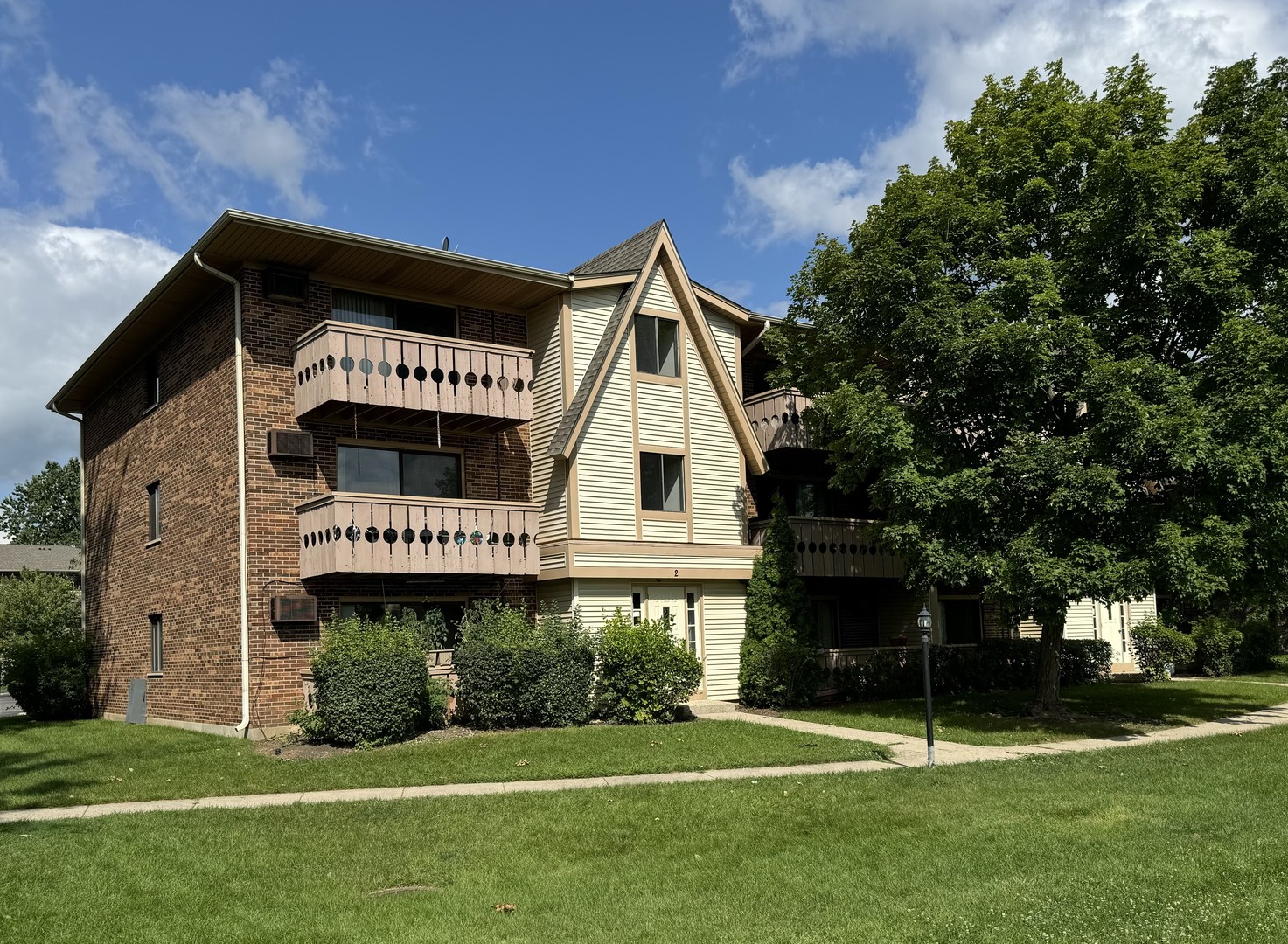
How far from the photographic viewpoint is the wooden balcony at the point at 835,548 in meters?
25.4

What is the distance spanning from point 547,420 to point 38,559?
49890 millimetres

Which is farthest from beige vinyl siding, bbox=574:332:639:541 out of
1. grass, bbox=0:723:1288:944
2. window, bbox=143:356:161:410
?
window, bbox=143:356:161:410

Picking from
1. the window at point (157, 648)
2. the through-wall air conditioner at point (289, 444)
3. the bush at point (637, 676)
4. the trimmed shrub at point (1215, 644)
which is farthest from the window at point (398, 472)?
the trimmed shrub at point (1215, 644)

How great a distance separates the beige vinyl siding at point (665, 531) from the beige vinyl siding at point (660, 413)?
5.45 ft

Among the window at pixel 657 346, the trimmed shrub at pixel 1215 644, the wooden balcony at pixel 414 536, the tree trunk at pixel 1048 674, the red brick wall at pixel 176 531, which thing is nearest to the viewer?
the wooden balcony at pixel 414 536

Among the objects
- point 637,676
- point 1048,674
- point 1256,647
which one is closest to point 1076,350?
point 1048,674

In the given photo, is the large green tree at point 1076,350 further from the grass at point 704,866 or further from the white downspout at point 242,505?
the white downspout at point 242,505

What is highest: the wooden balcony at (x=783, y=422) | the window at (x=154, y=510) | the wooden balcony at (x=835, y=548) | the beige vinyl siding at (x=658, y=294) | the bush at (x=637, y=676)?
the beige vinyl siding at (x=658, y=294)

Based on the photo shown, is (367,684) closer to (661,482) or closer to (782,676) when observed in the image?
(661,482)

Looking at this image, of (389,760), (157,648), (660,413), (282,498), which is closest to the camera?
(389,760)

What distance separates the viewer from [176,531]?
23.2 m

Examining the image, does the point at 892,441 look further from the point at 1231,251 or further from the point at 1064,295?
the point at 1231,251

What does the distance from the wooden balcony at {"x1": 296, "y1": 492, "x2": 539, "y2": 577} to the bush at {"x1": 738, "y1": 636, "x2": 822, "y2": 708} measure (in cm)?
539

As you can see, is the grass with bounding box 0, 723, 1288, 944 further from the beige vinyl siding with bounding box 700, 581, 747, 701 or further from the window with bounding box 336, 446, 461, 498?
the beige vinyl siding with bounding box 700, 581, 747, 701
